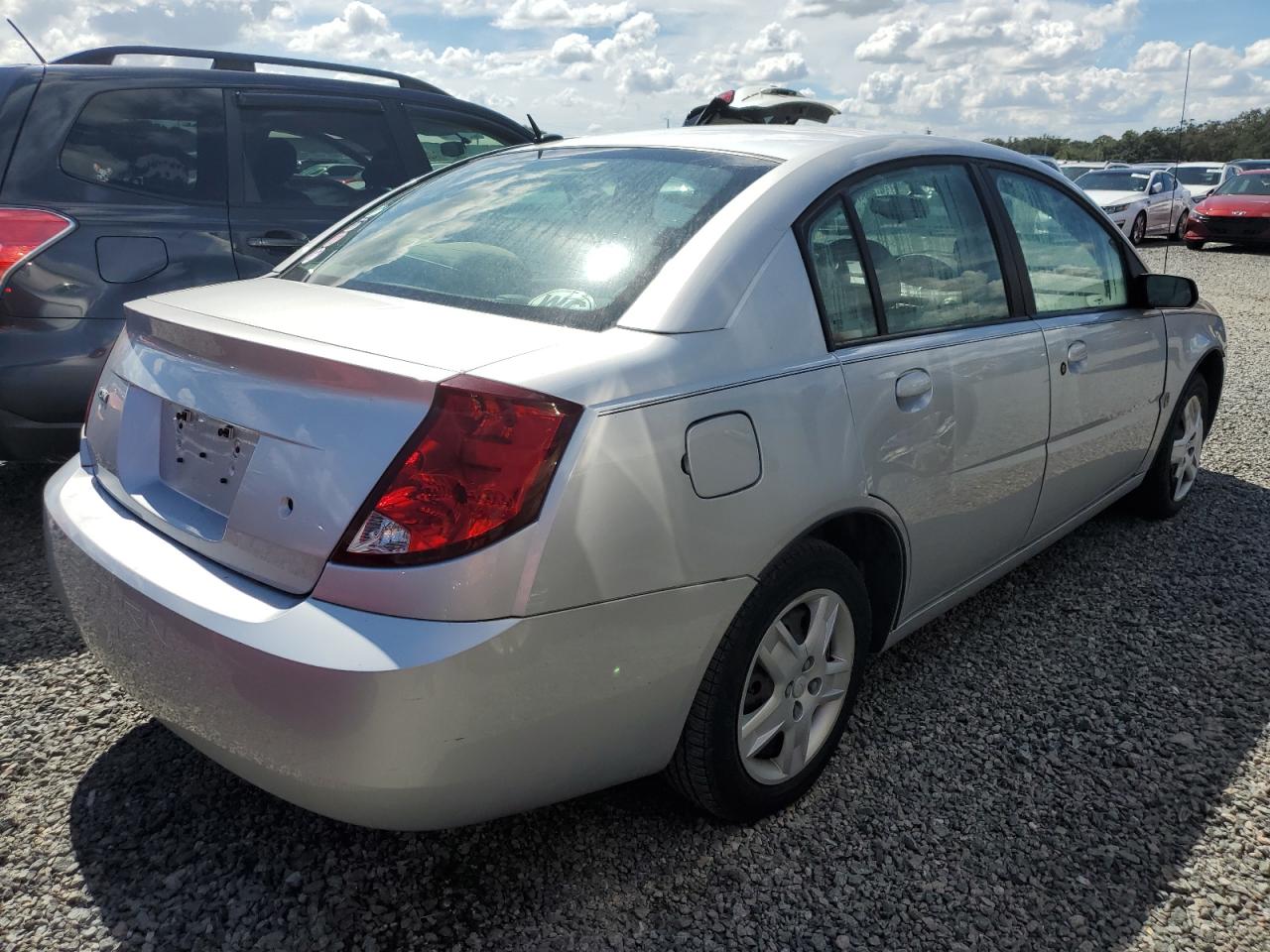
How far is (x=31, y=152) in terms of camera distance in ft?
12.1

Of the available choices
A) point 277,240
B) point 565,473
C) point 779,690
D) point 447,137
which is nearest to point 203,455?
point 565,473

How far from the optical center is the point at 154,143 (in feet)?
13.3

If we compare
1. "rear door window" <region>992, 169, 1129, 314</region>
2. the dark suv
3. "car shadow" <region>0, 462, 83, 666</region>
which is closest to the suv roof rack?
the dark suv

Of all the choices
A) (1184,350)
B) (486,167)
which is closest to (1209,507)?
(1184,350)

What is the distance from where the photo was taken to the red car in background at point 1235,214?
17.7 metres

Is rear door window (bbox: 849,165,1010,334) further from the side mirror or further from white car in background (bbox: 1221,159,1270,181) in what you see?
white car in background (bbox: 1221,159,1270,181)

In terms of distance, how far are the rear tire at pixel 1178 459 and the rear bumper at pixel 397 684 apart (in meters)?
2.91

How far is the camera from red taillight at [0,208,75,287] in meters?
3.53

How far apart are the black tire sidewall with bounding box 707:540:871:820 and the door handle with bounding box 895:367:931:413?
0.41m

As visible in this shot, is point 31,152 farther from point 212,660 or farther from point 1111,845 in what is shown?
point 1111,845

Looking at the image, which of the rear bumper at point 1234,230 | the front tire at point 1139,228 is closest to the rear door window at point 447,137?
the front tire at point 1139,228

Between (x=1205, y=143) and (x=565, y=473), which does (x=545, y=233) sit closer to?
(x=565, y=473)

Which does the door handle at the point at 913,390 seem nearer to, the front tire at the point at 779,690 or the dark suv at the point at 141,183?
the front tire at the point at 779,690

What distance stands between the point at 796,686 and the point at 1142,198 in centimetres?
1930
